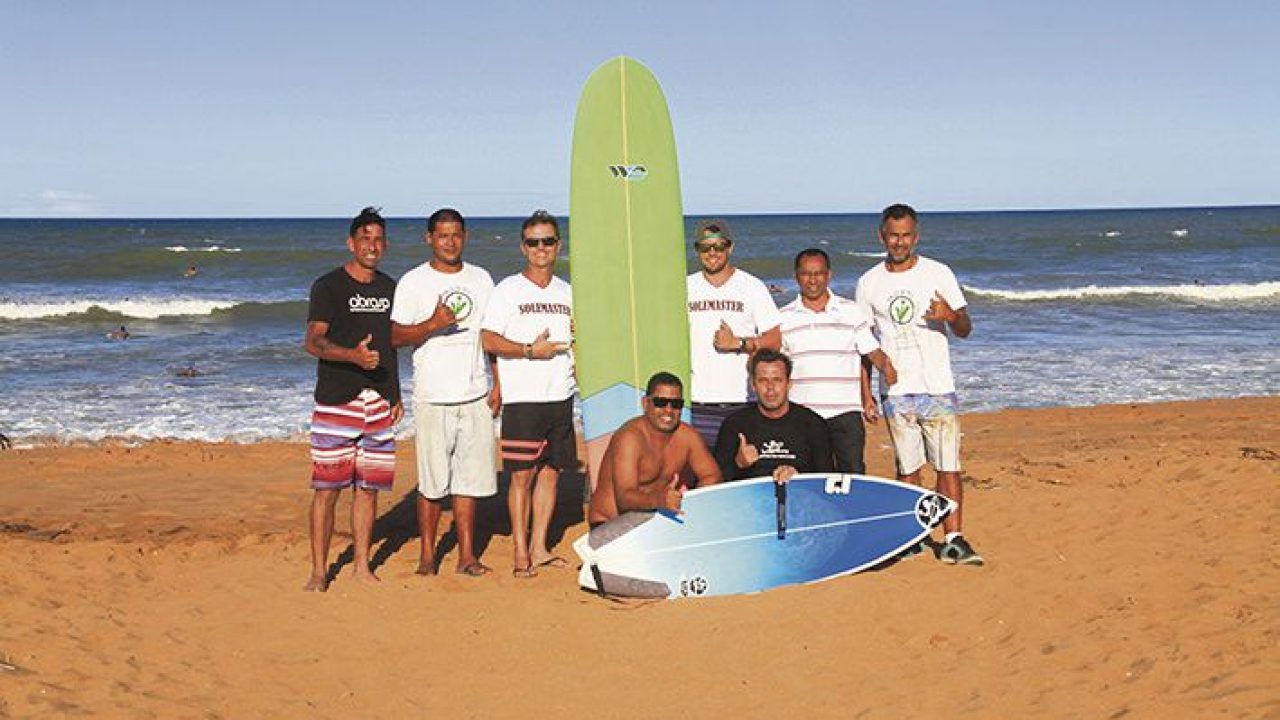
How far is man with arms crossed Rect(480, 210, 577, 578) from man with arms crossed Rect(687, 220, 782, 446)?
0.61 meters

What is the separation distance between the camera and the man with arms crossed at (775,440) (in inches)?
198

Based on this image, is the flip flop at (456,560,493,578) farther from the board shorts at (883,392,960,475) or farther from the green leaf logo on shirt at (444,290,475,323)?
the board shorts at (883,392,960,475)

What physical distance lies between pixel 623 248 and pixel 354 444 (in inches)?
73.1

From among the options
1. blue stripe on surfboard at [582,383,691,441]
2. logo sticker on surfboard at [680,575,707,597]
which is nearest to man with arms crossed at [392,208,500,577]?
blue stripe on surfboard at [582,383,691,441]

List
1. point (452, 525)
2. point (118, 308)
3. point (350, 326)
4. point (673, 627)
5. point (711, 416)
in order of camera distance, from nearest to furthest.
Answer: point (673, 627) → point (350, 326) → point (711, 416) → point (452, 525) → point (118, 308)

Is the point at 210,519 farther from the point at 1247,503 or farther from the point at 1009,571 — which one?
the point at 1247,503

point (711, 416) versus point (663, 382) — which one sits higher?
point (663, 382)

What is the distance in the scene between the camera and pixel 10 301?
78.9 feet

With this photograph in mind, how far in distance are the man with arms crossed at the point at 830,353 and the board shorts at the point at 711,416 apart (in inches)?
12.9

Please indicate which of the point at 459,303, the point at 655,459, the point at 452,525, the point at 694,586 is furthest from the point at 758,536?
the point at 452,525

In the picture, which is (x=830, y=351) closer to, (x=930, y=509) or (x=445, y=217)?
(x=930, y=509)

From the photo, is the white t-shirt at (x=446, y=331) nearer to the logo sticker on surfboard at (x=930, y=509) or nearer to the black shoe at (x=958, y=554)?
the logo sticker on surfboard at (x=930, y=509)

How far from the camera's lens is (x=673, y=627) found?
4.64 m

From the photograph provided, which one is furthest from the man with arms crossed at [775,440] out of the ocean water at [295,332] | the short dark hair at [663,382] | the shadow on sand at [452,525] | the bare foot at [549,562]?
the ocean water at [295,332]
